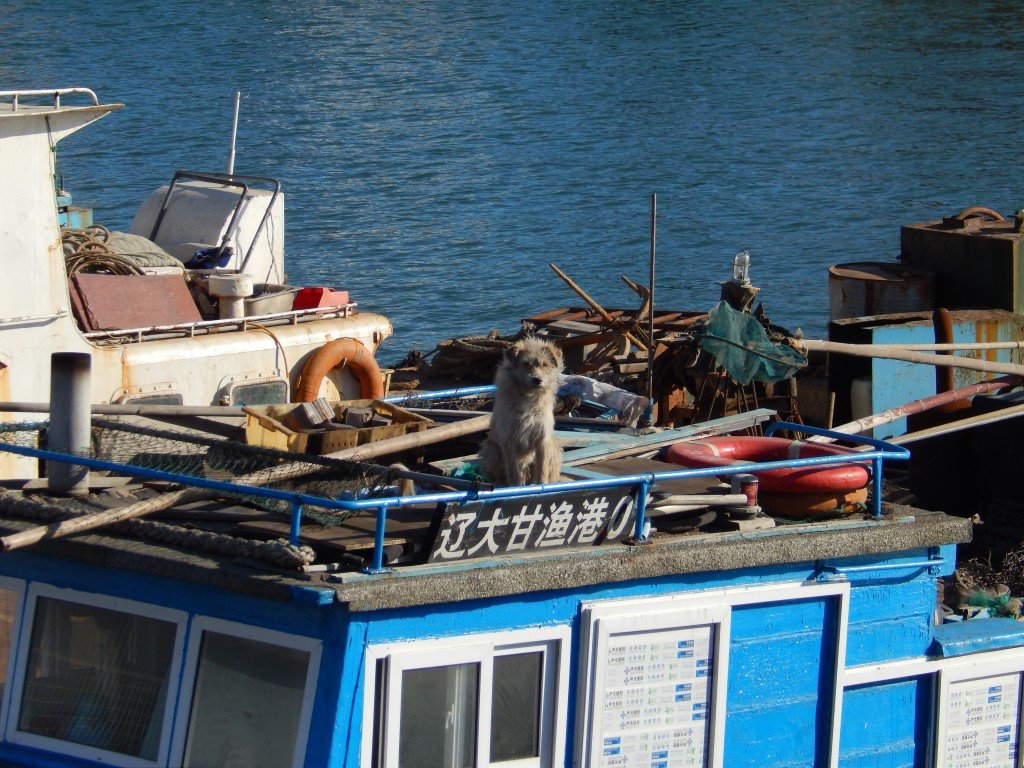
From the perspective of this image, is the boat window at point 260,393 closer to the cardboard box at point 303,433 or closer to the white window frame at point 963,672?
the cardboard box at point 303,433

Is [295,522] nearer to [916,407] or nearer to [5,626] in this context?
[5,626]

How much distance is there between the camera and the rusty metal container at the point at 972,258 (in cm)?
1645

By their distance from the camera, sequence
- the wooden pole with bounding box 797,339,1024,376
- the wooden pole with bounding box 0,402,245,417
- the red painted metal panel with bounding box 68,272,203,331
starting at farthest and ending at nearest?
1. the red painted metal panel with bounding box 68,272,203,331
2. the wooden pole with bounding box 797,339,1024,376
3. the wooden pole with bounding box 0,402,245,417

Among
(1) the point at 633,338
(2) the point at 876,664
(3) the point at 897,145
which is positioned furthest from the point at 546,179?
(2) the point at 876,664

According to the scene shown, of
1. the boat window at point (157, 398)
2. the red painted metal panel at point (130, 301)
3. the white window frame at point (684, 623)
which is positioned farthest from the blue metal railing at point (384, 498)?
the red painted metal panel at point (130, 301)

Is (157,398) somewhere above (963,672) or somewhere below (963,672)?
above

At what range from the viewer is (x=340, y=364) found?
13.1 m

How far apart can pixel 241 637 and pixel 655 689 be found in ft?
6.59

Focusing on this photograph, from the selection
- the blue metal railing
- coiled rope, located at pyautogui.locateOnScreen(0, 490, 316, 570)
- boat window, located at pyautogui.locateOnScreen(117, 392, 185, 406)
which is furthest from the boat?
the blue metal railing

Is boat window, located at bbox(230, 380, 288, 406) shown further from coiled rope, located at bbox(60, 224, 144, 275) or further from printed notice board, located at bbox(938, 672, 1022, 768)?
printed notice board, located at bbox(938, 672, 1022, 768)

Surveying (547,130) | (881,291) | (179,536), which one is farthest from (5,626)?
(547,130)

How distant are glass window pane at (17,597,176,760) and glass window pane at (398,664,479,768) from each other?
3.70ft

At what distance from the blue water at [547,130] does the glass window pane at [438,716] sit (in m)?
17.0

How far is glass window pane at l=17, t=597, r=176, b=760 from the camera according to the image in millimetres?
6598
